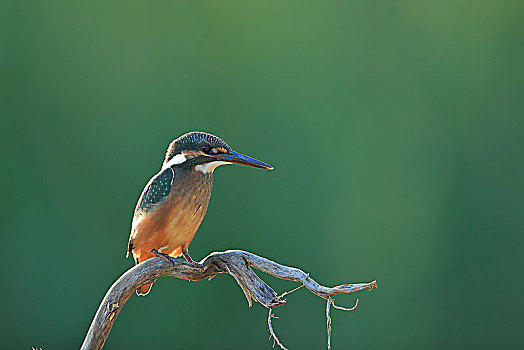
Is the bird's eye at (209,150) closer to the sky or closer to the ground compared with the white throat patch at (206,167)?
closer to the sky

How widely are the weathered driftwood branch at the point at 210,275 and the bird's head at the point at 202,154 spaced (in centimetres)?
16

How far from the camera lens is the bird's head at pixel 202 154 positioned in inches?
38.9

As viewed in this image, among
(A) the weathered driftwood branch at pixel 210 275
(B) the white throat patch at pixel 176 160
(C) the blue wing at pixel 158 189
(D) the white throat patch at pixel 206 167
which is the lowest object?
(A) the weathered driftwood branch at pixel 210 275

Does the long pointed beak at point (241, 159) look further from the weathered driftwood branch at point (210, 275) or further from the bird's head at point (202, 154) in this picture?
the weathered driftwood branch at point (210, 275)

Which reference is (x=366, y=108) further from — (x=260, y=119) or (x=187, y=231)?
(x=187, y=231)

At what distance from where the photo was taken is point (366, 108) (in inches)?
103

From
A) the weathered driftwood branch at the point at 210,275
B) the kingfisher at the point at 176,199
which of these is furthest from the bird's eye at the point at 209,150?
the weathered driftwood branch at the point at 210,275

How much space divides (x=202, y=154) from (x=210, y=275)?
212mm

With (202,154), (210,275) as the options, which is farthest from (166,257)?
(202,154)

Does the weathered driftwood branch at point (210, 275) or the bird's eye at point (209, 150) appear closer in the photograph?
the weathered driftwood branch at point (210, 275)

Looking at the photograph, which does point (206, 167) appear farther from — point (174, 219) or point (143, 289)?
point (143, 289)

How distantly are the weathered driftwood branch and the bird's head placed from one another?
165 mm

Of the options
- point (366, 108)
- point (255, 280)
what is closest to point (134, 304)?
point (366, 108)

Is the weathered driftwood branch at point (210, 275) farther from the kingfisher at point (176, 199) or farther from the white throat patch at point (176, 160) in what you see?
the white throat patch at point (176, 160)
